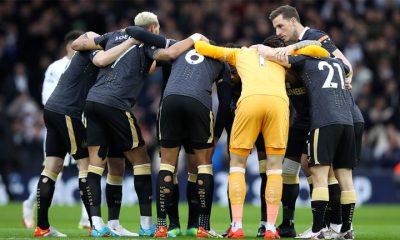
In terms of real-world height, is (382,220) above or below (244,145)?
below

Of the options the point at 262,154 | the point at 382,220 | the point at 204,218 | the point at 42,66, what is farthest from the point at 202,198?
the point at 42,66

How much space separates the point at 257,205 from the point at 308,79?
11.0m

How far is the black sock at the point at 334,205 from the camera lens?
37.3 ft

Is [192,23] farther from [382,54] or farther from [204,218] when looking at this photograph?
[204,218]

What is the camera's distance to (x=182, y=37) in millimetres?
24547

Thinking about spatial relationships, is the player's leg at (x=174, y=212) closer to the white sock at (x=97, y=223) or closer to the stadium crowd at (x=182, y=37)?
the white sock at (x=97, y=223)

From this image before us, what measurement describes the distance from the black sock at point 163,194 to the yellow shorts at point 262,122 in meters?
0.89

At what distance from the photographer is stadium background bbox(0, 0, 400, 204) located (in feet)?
72.8

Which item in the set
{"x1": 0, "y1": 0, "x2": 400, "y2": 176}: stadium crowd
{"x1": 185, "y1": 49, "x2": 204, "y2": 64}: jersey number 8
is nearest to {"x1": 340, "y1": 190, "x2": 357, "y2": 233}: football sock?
{"x1": 185, "y1": 49, "x2": 204, "y2": 64}: jersey number 8

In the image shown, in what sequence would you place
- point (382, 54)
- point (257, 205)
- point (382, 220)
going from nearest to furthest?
point (382, 220) → point (257, 205) → point (382, 54)

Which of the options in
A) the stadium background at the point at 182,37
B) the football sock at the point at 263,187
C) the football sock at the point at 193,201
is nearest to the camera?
the football sock at the point at 193,201

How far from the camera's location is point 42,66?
81.1 ft

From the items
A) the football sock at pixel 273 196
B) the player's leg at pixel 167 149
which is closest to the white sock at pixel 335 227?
the football sock at pixel 273 196

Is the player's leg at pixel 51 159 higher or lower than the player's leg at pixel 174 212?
higher
